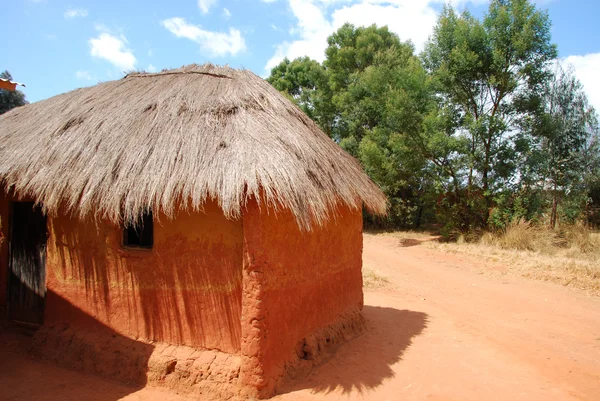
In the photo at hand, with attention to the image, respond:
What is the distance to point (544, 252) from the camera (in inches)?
467

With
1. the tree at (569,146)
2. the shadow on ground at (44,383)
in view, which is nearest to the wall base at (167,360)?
the shadow on ground at (44,383)

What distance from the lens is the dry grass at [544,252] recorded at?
962 centimetres

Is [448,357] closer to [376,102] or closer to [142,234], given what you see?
[142,234]

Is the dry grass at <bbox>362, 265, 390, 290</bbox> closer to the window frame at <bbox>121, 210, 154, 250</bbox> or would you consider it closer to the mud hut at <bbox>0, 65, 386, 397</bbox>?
the mud hut at <bbox>0, 65, 386, 397</bbox>

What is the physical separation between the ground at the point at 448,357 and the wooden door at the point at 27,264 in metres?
0.43

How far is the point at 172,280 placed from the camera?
466 centimetres

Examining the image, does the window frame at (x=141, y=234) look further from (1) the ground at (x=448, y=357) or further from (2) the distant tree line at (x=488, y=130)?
(2) the distant tree line at (x=488, y=130)

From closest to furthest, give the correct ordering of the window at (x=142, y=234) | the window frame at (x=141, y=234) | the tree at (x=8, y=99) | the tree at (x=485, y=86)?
1. the window frame at (x=141, y=234)
2. the window at (x=142, y=234)
3. the tree at (x=485, y=86)
4. the tree at (x=8, y=99)

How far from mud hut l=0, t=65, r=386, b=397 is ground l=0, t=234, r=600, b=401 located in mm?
324

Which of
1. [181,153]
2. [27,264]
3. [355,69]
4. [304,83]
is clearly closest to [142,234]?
[181,153]

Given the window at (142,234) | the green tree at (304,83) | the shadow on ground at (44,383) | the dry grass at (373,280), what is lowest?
the shadow on ground at (44,383)

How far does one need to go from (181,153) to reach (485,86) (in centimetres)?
1307

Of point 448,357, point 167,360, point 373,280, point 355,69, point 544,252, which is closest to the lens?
point 167,360

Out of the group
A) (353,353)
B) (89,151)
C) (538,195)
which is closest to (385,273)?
(353,353)
